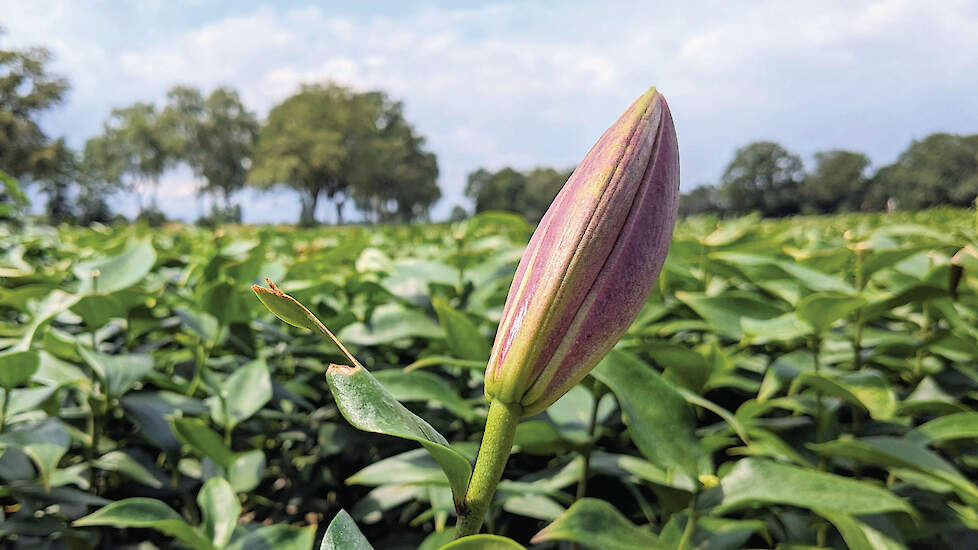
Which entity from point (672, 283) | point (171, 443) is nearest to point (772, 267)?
point (672, 283)

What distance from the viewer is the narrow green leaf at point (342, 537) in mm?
319

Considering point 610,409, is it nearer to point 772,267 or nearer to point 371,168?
point 772,267

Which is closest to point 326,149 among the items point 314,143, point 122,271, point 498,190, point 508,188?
point 314,143

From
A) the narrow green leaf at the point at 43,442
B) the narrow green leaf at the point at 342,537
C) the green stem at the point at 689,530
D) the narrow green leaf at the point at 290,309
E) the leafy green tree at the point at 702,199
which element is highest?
the leafy green tree at the point at 702,199

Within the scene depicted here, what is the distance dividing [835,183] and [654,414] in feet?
242

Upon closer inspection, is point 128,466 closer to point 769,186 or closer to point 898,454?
point 898,454

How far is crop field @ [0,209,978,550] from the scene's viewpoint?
2.09 ft

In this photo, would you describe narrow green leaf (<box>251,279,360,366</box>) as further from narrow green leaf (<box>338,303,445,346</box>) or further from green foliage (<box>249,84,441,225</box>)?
green foliage (<box>249,84,441,225</box>)

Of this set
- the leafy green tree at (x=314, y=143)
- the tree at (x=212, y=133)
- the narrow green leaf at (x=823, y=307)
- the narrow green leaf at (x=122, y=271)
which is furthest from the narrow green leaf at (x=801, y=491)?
the tree at (x=212, y=133)

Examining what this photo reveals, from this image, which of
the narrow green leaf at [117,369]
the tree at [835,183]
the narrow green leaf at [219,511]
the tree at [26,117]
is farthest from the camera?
the tree at [835,183]

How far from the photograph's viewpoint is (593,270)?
0.32 metres

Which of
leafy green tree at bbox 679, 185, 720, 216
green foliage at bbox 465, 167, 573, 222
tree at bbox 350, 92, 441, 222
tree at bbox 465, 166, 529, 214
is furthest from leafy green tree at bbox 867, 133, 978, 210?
tree at bbox 350, 92, 441, 222

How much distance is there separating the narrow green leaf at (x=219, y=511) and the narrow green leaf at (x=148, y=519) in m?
0.05

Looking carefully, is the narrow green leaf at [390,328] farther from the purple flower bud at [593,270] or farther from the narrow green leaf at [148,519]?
the purple flower bud at [593,270]
